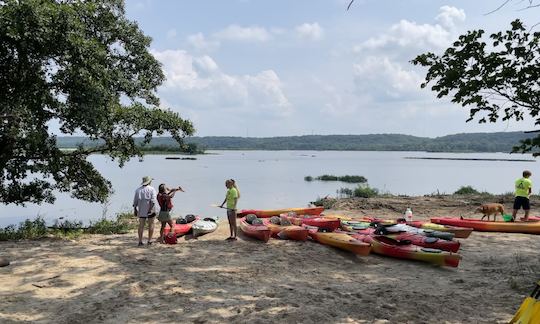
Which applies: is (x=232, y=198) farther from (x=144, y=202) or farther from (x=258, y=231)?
(x=144, y=202)

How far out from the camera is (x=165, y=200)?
11.5 metres

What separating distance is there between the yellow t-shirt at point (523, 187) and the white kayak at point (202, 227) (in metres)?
10.5

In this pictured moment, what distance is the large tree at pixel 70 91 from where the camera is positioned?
33.6 feet

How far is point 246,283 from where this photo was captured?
8398 mm

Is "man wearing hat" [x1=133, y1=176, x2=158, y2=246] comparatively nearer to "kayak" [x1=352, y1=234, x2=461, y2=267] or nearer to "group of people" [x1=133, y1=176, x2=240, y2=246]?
"group of people" [x1=133, y1=176, x2=240, y2=246]

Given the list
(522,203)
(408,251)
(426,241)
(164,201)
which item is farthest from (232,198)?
(522,203)

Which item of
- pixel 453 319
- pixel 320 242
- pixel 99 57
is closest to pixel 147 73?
pixel 99 57

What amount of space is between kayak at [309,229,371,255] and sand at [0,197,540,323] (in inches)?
Result: 8.2

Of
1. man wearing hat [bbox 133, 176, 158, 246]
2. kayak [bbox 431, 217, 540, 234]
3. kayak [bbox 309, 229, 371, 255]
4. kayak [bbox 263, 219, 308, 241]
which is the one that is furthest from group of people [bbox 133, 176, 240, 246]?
kayak [bbox 431, 217, 540, 234]

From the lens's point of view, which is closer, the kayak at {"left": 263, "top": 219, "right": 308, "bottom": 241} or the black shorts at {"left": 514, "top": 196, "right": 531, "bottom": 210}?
the kayak at {"left": 263, "top": 219, "right": 308, "bottom": 241}

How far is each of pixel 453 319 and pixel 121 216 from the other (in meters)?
14.3

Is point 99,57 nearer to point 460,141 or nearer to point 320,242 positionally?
point 320,242

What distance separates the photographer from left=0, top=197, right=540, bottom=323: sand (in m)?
6.84

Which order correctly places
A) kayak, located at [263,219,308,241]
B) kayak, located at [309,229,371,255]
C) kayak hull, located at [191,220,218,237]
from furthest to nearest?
kayak hull, located at [191,220,218,237] → kayak, located at [263,219,308,241] → kayak, located at [309,229,371,255]
